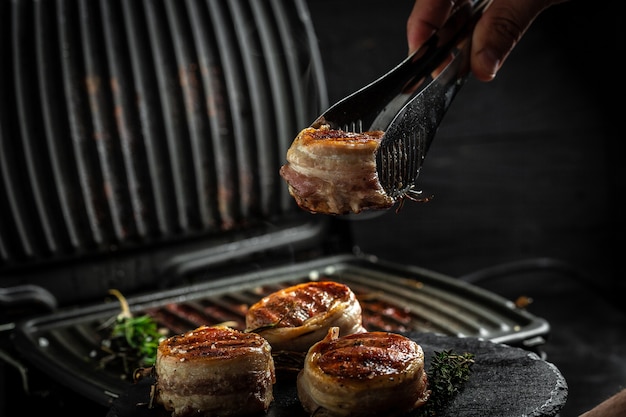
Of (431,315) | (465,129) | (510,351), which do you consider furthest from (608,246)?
(510,351)

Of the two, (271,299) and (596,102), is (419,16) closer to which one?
(271,299)

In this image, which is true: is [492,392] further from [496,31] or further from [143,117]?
[143,117]

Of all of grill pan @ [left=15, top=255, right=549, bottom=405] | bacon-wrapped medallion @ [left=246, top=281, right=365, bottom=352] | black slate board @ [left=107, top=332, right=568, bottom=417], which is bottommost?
grill pan @ [left=15, top=255, right=549, bottom=405]

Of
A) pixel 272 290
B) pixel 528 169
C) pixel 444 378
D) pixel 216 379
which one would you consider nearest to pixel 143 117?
pixel 272 290

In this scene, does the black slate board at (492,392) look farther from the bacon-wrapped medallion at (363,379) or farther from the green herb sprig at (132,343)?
the green herb sprig at (132,343)

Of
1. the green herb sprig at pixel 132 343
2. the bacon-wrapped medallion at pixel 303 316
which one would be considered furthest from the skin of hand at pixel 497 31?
the green herb sprig at pixel 132 343

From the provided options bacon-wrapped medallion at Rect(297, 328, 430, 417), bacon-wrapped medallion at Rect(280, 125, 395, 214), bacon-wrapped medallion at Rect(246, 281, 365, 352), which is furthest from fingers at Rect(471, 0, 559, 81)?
bacon-wrapped medallion at Rect(297, 328, 430, 417)

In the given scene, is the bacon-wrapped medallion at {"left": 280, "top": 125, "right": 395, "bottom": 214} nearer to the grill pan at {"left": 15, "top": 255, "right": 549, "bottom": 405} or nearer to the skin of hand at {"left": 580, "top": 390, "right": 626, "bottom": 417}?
the skin of hand at {"left": 580, "top": 390, "right": 626, "bottom": 417}
